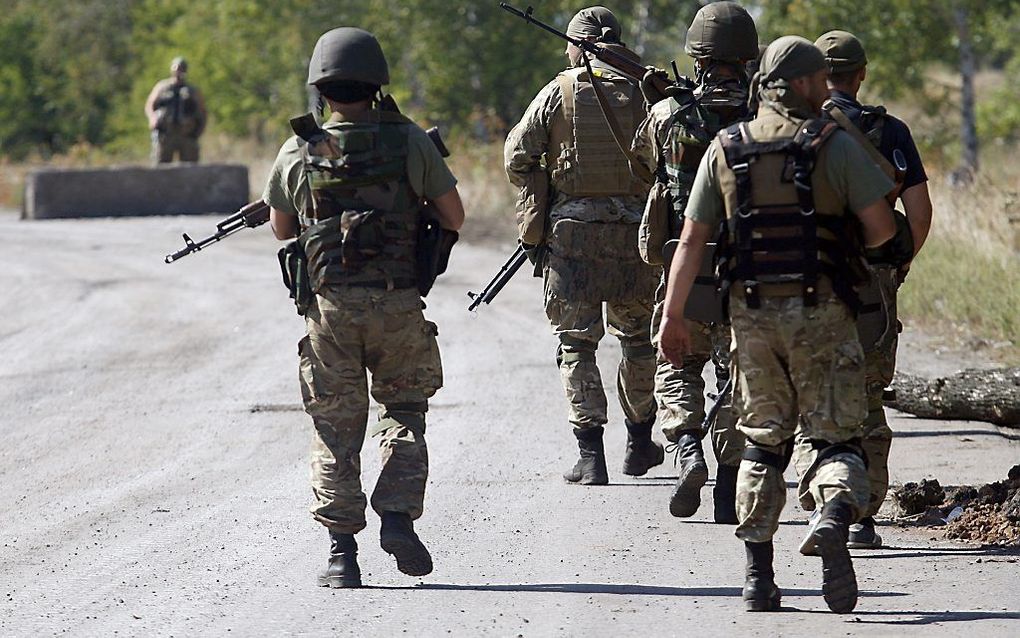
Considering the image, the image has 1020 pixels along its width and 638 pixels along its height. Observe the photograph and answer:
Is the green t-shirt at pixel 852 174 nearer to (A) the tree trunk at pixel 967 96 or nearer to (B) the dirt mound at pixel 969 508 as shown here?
(B) the dirt mound at pixel 969 508

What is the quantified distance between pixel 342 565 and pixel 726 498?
74.0 inches

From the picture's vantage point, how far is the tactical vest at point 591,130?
7.54 metres

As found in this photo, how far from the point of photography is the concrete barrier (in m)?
23.9

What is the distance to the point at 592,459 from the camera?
25.2ft

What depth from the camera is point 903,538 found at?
259 inches

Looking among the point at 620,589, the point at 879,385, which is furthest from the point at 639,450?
the point at 620,589

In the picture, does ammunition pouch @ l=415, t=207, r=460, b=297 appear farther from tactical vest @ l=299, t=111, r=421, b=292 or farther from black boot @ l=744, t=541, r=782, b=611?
black boot @ l=744, t=541, r=782, b=611

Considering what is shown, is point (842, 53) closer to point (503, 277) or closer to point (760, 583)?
point (760, 583)

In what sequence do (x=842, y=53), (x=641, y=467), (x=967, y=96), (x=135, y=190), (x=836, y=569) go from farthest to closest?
(x=967, y=96)
(x=135, y=190)
(x=641, y=467)
(x=842, y=53)
(x=836, y=569)

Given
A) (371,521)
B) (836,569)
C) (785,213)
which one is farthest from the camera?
(371,521)

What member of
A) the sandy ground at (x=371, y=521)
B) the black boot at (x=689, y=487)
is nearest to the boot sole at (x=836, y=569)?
the sandy ground at (x=371, y=521)

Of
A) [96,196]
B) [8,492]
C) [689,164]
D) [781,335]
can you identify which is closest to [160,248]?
[96,196]

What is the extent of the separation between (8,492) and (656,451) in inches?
122

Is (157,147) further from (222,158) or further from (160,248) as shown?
(222,158)
